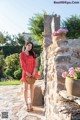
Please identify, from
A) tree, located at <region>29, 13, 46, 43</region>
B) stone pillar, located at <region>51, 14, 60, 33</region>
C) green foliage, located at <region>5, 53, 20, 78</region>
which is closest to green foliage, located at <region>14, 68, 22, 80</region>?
green foliage, located at <region>5, 53, 20, 78</region>

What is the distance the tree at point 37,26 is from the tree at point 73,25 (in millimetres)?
1667

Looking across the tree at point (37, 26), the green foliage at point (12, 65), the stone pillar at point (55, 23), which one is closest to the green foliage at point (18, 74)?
the green foliage at point (12, 65)

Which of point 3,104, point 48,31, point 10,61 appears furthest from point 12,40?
point 3,104

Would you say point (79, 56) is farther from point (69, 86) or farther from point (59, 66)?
point (69, 86)

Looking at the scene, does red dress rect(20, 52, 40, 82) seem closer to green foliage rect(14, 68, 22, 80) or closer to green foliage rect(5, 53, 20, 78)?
green foliage rect(14, 68, 22, 80)

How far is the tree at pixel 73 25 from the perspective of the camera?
1877 centimetres

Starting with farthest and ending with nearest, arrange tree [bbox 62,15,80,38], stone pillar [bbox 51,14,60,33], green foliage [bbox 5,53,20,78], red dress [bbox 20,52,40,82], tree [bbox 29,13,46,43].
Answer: tree [bbox 29,13,46,43] < tree [bbox 62,15,80,38] < green foliage [bbox 5,53,20,78] < stone pillar [bbox 51,14,60,33] < red dress [bbox 20,52,40,82]

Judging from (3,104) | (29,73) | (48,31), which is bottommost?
(3,104)

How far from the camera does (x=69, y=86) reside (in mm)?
3328

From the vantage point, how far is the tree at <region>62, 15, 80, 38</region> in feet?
61.6

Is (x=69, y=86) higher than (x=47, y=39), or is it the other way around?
(x=47, y=39)

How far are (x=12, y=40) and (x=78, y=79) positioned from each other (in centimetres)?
2619

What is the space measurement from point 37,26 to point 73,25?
261 cm

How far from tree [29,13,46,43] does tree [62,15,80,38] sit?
1667 mm
